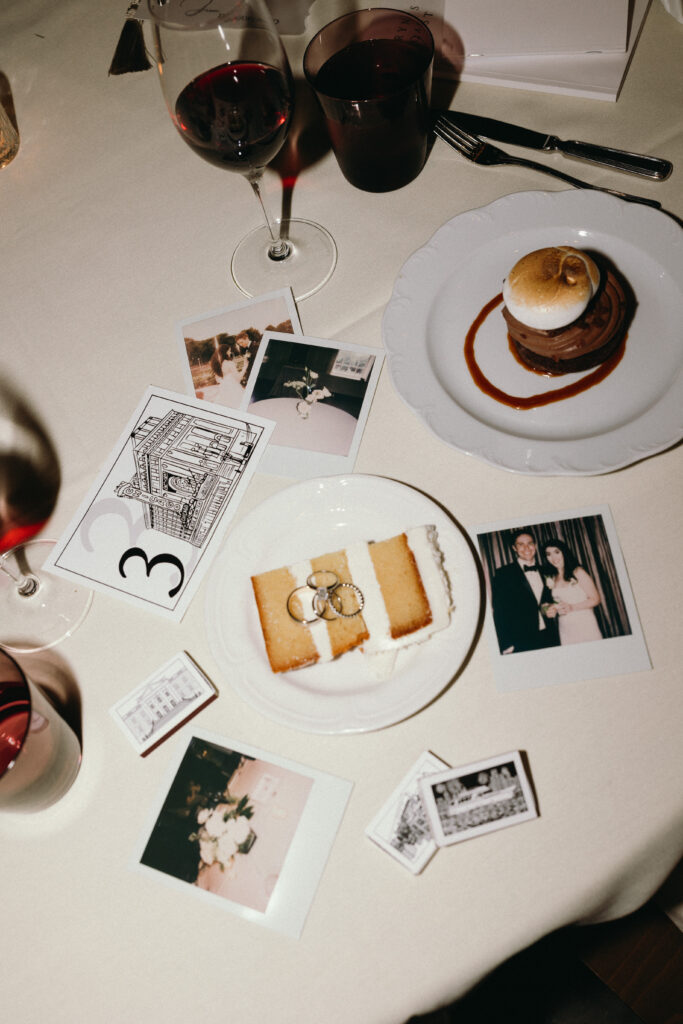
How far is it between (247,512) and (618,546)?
459 millimetres

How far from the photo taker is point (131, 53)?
1.26 metres

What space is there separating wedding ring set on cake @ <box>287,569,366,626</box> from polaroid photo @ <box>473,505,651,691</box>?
6.2 inches

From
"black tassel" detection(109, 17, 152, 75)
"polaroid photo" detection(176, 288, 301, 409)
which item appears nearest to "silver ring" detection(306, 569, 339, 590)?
"polaroid photo" detection(176, 288, 301, 409)

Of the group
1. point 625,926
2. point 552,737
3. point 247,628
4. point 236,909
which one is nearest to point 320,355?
point 247,628

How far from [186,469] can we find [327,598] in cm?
31

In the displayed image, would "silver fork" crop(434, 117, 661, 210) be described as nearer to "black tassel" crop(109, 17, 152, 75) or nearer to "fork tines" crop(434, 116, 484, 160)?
"fork tines" crop(434, 116, 484, 160)

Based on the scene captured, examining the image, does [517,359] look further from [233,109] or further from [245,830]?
[245,830]

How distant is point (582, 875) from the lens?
63cm

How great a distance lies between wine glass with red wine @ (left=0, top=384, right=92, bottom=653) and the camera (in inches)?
33.3

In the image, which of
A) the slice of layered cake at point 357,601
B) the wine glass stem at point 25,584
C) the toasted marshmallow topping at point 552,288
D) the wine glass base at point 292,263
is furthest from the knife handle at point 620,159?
the wine glass stem at point 25,584

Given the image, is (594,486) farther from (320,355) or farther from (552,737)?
(320,355)

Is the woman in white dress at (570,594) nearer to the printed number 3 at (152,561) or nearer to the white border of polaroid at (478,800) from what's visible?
the white border of polaroid at (478,800)

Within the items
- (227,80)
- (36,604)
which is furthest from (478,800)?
(227,80)

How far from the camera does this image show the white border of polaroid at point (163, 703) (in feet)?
2.48
